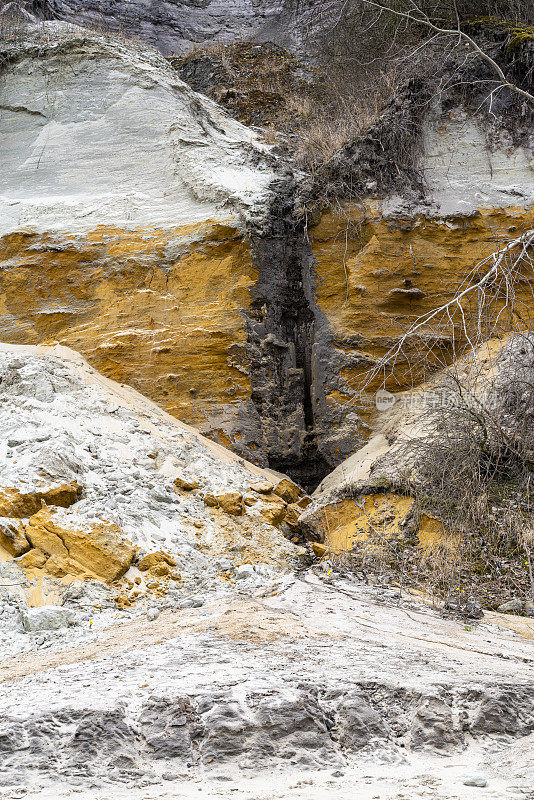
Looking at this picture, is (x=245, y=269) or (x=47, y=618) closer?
(x=47, y=618)

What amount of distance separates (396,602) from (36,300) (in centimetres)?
569

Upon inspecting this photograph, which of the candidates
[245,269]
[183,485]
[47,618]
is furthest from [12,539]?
[245,269]

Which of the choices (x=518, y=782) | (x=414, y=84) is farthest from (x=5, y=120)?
(x=518, y=782)

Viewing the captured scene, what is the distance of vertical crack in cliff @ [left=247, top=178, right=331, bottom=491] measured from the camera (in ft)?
24.9

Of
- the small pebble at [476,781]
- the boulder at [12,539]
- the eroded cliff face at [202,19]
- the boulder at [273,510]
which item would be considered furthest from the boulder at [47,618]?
the eroded cliff face at [202,19]

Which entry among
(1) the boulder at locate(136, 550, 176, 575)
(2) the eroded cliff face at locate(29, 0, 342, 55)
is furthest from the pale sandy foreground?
(2) the eroded cliff face at locate(29, 0, 342, 55)

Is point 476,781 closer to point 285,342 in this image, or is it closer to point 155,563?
point 155,563

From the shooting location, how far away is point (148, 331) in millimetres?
7680

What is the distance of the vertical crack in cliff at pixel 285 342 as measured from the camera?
759 cm

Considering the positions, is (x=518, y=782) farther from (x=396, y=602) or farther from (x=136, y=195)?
(x=136, y=195)

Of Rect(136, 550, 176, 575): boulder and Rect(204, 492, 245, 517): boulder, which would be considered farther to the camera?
Rect(204, 492, 245, 517): boulder

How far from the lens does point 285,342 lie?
25.9 ft

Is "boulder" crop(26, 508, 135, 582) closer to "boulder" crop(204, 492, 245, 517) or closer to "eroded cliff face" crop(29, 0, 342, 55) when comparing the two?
"boulder" crop(204, 492, 245, 517)

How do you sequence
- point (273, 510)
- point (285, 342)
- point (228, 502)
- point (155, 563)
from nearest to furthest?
point (155, 563) < point (228, 502) < point (273, 510) < point (285, 342)
